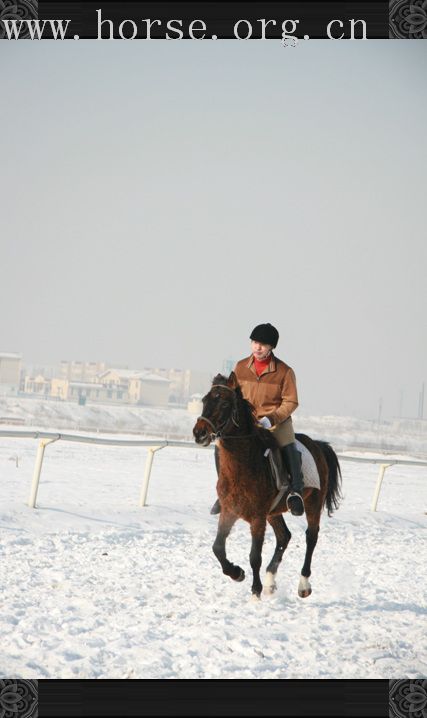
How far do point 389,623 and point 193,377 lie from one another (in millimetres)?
147833

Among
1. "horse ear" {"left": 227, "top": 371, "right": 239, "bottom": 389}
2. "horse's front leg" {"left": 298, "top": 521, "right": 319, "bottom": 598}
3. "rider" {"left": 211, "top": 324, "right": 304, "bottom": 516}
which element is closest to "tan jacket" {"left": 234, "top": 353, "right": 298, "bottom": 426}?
"rider" {"left": 211, "top": 324, "right": 304, "bottom": 516}

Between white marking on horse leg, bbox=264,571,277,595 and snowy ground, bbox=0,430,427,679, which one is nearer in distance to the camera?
snowy ground, bbox=0,430,427,679

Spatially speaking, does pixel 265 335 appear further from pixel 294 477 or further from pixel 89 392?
pixel 89 392

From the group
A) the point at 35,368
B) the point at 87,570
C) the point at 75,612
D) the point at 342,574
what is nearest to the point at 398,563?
the point at 342,574

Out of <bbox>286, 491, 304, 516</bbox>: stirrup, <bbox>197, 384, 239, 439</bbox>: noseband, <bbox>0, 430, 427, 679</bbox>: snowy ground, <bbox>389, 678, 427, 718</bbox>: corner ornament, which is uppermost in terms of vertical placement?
<bbox>197, 384, 239, 439</bbox>: noseband

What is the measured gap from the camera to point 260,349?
6805 mm

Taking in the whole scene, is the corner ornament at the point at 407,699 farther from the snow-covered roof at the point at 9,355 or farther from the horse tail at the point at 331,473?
the snow-covered roof at the point at 9,355

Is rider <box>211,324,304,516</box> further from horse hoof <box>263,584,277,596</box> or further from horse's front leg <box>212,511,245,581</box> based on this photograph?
horse hoof <box>263,584,277,596</box>

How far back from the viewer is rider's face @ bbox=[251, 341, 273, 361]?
22.3 ft

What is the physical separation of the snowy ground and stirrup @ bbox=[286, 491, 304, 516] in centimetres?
82

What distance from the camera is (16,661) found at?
16.8 feet

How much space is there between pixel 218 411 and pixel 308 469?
1.83m

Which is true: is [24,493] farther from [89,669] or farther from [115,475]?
[89,669]

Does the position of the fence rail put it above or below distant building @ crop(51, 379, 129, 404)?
above
